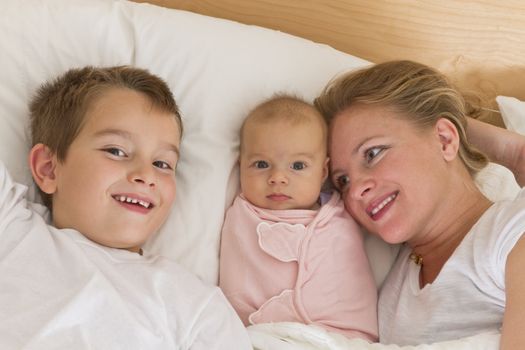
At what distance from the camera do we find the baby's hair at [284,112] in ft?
4.45

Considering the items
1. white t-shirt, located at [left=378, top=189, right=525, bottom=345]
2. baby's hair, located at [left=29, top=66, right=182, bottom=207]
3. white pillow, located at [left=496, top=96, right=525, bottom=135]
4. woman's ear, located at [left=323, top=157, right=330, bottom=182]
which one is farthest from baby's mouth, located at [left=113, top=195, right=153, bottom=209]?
white pillow, located at [left=496, top=96, right=525, bottom=135]

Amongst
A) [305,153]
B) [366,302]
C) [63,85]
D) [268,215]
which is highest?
[63,85]

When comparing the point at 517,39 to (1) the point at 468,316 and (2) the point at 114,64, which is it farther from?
(2) the point at 114,64

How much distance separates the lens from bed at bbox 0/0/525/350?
1329 millimetres

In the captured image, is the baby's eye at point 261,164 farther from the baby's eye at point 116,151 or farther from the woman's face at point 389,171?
the baby's eye at point 116,151

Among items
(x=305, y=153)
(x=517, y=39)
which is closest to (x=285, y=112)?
(x=305, y=153)

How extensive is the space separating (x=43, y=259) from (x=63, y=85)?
373mm

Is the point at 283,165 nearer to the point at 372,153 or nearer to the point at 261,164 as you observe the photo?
the point at 261,164

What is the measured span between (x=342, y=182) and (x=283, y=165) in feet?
0.48

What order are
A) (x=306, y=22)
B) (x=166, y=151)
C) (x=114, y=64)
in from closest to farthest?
1. (x=166, y=151)
2. (x=114, y=64)
3. (x=306, y=22)

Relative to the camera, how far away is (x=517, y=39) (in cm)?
171

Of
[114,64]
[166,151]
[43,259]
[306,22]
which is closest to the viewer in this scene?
[43,259]

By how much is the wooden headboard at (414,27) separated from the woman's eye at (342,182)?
0.47m

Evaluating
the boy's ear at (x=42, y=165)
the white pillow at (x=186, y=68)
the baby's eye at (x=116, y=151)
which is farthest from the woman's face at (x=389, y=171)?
the boy's ear at (x=42, y=165)
